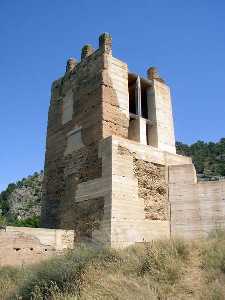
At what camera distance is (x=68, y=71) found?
16812 millimetres

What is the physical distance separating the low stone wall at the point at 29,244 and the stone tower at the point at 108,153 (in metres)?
0.81

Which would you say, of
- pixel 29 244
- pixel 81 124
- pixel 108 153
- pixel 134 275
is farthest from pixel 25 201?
pixel 134 275

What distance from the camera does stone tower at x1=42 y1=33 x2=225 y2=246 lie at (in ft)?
40.0

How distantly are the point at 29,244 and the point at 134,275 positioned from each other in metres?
5.59

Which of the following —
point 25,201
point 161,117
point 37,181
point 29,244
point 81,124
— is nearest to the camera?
point 29,244

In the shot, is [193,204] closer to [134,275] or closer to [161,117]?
[161,117]

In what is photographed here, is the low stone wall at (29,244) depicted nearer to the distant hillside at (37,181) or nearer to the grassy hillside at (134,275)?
the grassy hillside at (134,275)

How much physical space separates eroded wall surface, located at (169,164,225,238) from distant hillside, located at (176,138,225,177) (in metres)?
36.6

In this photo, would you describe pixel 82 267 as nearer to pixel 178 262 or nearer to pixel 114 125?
pixel 178 262

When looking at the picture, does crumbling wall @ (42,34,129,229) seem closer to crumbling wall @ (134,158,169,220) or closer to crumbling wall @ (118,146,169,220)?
crumbling wall @ (118,146,169,220)

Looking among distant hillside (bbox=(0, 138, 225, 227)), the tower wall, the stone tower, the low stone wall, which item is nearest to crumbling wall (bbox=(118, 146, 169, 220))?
the stone tower

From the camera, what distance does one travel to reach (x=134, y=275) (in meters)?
7.36

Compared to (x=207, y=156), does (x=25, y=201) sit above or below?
below

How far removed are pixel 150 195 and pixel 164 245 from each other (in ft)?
14.9
